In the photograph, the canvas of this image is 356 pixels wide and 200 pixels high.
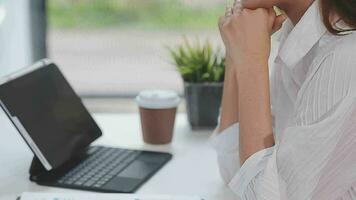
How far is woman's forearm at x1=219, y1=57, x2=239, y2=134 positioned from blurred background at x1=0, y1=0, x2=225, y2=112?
1.91 ft

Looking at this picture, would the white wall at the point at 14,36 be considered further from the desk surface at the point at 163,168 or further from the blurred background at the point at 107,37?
the desk surface at the point at 163,168

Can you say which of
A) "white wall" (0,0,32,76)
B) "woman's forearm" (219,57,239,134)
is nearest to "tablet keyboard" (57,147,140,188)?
"woman's forearm" (219,57,239,134)

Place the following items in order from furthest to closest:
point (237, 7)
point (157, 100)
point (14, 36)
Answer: point (14, 36) < point (157, 100) < point (237, 7)

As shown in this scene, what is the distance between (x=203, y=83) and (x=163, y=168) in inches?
12.4

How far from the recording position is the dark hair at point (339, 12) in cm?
107

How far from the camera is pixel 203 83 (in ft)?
Result: 5.43

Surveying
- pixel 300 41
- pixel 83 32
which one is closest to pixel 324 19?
pixel 300 41

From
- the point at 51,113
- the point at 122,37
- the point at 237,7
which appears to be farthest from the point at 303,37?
the point at 122,37

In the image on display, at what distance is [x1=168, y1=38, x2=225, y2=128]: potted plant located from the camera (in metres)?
1.65

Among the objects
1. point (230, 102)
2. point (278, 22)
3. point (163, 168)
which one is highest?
point (278, 22)

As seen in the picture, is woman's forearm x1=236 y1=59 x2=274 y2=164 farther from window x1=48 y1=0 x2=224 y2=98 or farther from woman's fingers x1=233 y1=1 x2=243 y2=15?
window x1=48 y1=0 x2=224 y2=98

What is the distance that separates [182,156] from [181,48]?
1.10 feet

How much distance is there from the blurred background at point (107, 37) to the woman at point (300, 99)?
73cm

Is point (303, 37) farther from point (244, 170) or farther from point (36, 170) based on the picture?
point (36, 170)
